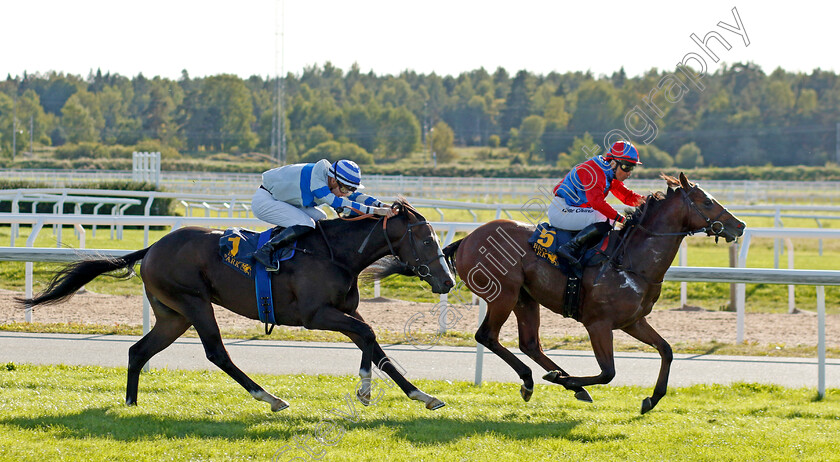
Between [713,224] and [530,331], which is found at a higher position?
[713,224]

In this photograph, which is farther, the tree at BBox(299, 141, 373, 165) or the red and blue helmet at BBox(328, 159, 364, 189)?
the tree at BBox(299, 141, 373, 165)

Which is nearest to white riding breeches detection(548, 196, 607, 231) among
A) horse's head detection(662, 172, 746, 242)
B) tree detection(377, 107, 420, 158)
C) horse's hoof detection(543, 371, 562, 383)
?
horse's head detection(662, 172, 746, 242)

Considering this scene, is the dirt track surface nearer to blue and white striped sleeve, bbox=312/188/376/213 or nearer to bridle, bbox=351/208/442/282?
bridle, bbox=351/208/442/282

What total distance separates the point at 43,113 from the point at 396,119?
110 feet

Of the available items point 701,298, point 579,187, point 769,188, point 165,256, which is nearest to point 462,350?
point 579,187

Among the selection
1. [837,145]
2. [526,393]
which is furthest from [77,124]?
[526,393]

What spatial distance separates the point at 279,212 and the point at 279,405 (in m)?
1.25

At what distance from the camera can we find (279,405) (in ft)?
17.0

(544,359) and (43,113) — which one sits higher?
(43,113)

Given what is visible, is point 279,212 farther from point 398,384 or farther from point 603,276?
point 603,276

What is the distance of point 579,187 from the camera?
5.98 meters

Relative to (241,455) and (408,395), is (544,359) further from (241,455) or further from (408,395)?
(241,455)

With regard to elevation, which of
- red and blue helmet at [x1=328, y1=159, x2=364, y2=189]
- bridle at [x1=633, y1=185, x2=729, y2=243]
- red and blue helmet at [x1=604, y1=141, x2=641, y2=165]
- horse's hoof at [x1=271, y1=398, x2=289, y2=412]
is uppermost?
red and blue helmet at [x1=604, y1=141, x2=641, y2=165]

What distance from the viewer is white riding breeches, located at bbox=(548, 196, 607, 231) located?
19.7 feet
